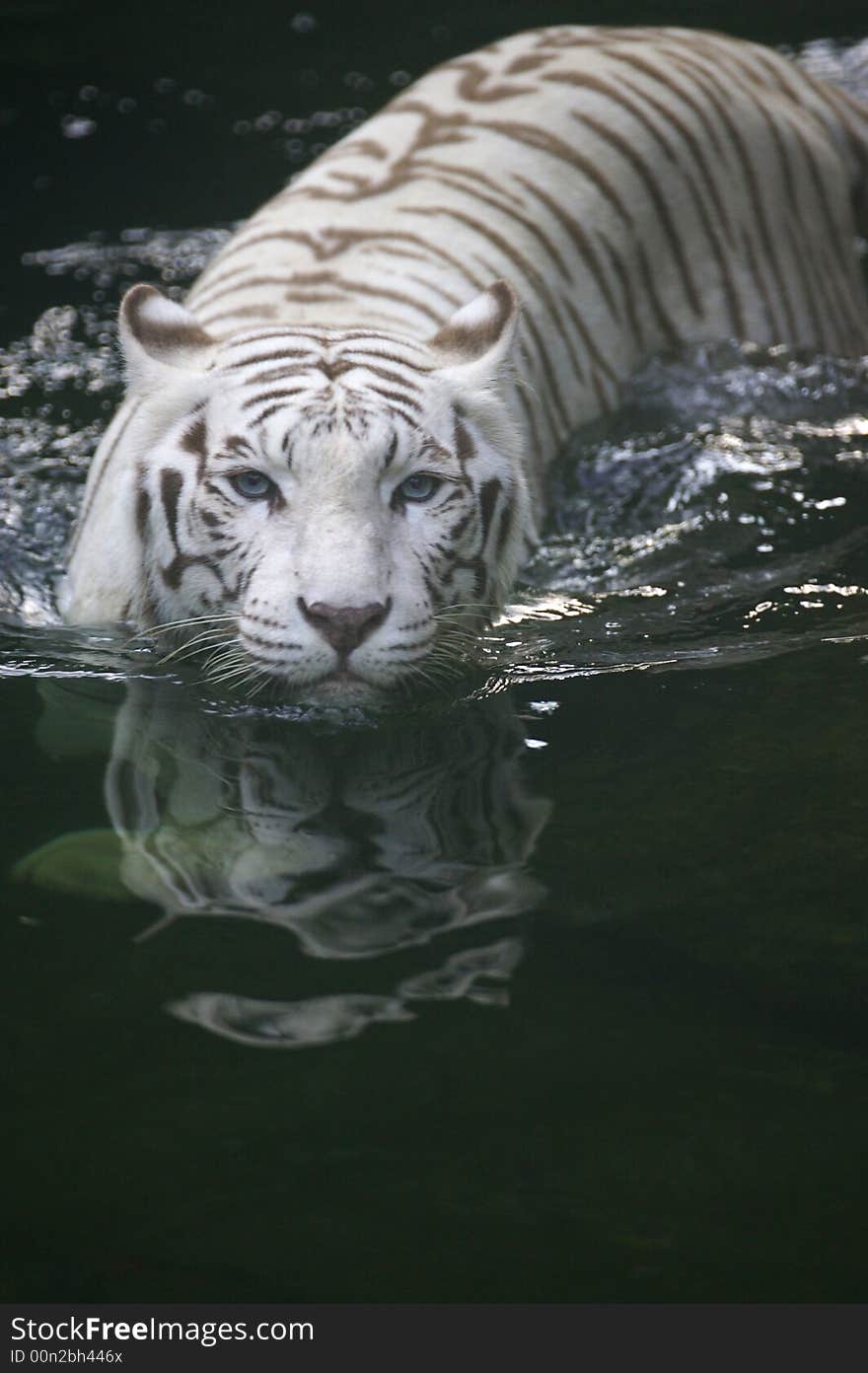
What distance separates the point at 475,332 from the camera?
267cm

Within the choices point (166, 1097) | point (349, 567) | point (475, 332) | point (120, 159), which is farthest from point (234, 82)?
point (166, 1097)

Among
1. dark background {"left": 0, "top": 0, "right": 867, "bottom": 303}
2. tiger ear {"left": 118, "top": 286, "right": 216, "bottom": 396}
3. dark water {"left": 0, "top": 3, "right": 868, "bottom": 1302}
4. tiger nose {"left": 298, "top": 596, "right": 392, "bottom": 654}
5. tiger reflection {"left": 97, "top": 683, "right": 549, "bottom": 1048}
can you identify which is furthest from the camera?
dark background {"left": 0, "top": 0, "right": 867, "bottom": 303}

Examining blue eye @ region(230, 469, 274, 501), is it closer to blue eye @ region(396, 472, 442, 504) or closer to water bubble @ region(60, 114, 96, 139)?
blue eye @ region(396, 472, 442, 504)

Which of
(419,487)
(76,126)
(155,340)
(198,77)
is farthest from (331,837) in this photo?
(198,77)

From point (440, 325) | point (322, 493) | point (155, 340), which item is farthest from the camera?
point (440, 325)

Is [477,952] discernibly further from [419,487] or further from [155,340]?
[155,340]

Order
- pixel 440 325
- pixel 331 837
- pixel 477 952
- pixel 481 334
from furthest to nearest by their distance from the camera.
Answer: pixel 440 325 → pixel 481 334 → pixel 331 837 → pixel 477 952

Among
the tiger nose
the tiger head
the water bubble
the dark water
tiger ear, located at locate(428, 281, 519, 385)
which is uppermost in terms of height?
the water bubble

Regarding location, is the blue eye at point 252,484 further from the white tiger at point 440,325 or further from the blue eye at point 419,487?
the blue eye at point 419,487

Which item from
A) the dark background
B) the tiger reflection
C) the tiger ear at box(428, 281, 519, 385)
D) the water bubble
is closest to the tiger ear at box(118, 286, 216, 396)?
the tiger ear at box(428, 281, 519, 385)

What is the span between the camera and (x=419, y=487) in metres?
2.40

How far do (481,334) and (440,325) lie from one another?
1.66 ft

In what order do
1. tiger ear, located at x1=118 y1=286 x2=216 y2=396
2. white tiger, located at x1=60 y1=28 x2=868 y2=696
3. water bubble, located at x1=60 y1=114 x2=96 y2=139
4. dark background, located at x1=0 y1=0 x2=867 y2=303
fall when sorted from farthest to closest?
water bubble, located at x1=60 y1=114 x2=96 y2=139 → dark background, located at x1=0 y1=0 x2=867 y2=303 → tiger ear, located at x1=118 y1=286 x2=216 y2=396 → white tiger, located at x1=60 y1=28 x2=868 y2=696

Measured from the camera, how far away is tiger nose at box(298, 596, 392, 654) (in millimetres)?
2160
